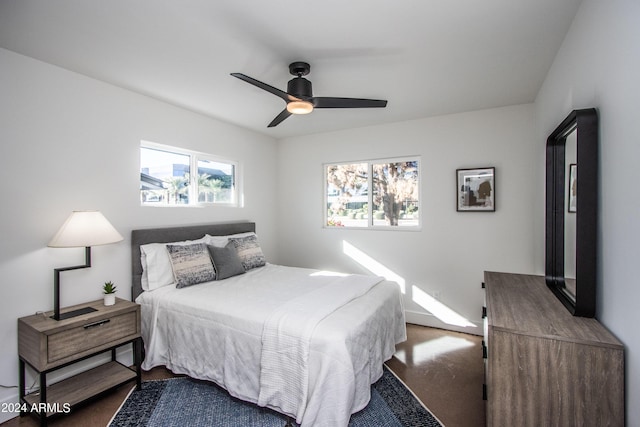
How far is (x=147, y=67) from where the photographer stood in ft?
8.12

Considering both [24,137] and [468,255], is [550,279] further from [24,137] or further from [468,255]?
[24,137]

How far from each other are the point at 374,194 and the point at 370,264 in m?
0.96

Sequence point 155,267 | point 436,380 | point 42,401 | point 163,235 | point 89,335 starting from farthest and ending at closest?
1. point 163,235
2. point 155,267
3. point 436,380
4. point 89,335
5. point 42,401

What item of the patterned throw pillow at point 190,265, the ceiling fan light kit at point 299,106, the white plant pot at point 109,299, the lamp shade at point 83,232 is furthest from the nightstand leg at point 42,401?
the ceiling fan light kit at point 299,106

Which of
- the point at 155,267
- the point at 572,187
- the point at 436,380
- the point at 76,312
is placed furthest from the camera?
the point at 155,267

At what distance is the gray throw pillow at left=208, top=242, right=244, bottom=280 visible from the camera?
125 inches

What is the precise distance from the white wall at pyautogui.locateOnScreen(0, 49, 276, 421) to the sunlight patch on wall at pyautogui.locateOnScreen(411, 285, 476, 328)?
303cm

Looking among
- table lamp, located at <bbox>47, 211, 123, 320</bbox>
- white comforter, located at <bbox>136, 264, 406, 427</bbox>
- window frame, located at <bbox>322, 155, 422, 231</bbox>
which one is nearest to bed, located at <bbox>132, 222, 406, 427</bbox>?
white comforter, located at <bbox>136, 264, 406, 427</bbox>

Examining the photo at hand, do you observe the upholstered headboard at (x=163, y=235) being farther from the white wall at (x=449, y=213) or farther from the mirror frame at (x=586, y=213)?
the mirror frame at (x=586, y=213)

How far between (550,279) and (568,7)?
167cm

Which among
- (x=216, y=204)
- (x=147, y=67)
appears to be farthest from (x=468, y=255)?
(x=147, y=67)

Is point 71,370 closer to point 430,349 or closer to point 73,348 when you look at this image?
point 73,348

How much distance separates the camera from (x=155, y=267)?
2.94m

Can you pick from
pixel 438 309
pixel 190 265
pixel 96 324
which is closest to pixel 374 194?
pixel 438 309
